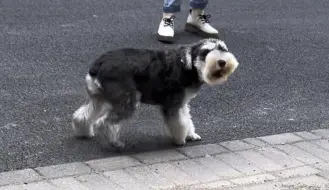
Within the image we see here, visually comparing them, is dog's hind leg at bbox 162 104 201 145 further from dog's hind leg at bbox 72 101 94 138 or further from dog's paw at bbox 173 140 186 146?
dog's hind leg at bbox 72 101 94 138

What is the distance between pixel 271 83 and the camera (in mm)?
7020

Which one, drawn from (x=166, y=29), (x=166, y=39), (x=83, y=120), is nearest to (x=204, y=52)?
(x=83, y=120)

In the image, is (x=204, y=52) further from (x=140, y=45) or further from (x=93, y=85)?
(x=140, y=45)

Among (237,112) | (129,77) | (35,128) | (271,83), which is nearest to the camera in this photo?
(129,77)

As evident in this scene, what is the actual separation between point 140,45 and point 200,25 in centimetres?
99

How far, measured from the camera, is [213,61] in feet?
16.0

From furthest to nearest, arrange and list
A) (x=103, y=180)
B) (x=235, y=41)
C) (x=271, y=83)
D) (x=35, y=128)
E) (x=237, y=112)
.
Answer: (x=235, y=41)
(x=271, y=83)
(x=237, y=112)
(x=35, y=128)
(x=103, y=180)

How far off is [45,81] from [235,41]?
2758 mm

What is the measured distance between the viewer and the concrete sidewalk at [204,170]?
178 inches

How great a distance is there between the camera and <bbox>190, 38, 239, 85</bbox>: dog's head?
193 inches

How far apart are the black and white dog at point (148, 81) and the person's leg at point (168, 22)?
278cm

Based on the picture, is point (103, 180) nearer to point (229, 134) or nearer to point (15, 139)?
point (15, 139)

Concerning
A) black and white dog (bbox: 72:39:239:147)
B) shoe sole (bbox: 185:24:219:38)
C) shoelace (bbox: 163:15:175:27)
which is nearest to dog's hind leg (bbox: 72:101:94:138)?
black and white dog (bbox: 72:39:239:147)

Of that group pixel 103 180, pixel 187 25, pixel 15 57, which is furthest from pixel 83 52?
pixel 103 180
